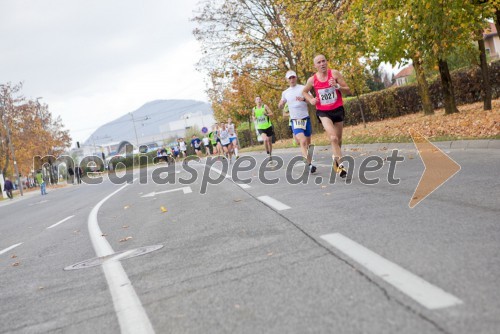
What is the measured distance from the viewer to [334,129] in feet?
33.1

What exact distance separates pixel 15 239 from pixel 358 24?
10732 millimetres

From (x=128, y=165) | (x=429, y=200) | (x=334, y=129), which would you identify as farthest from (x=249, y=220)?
(x=128, y=165)

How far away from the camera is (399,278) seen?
11.1 ft

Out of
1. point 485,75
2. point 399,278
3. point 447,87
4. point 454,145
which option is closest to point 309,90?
point 454,145

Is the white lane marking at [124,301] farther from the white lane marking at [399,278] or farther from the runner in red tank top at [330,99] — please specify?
the runner in red tank top at [330,99]

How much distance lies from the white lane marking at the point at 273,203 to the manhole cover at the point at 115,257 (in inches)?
72.8

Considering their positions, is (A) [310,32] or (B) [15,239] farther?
(A) [310,32]

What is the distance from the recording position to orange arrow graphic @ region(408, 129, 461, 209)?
6.87 m

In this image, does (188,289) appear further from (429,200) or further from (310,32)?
(310,32)

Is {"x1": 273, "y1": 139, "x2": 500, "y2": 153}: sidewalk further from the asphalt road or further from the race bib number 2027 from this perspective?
the race bib number 2027

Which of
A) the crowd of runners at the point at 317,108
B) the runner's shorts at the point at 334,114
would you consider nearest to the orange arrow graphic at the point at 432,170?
the crowd of runners at the point at 317,108

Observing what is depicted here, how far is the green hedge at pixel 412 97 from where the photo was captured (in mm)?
26297

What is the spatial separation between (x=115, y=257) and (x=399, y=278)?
3.49m

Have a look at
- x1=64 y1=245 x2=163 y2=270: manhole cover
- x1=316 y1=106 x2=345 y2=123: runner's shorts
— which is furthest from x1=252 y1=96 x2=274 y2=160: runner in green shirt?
x1=64 y1=245 x2=163 y2=270: manhole cover
